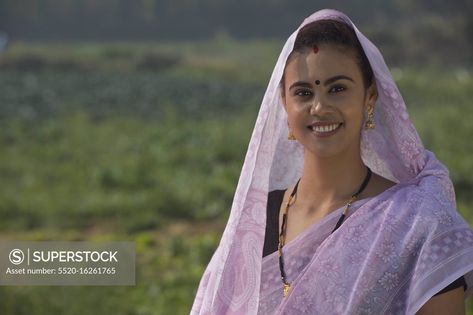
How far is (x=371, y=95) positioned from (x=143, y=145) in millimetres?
5630

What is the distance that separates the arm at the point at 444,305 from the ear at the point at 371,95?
367 mm

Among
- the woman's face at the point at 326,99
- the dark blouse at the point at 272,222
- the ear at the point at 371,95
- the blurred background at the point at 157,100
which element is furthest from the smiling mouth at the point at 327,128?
the blurred background at the point at 157,100

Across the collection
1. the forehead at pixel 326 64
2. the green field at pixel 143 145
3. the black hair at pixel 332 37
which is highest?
the green field at pixel 143 145

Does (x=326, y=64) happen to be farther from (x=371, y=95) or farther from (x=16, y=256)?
(x=16, y=256)

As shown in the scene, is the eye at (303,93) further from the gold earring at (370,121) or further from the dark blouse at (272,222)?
the dark blouse at (272,222)

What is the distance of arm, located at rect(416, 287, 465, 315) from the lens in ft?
3.87

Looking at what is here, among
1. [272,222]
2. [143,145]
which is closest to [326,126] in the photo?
[272,222]

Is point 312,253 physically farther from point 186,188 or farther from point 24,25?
point 24,25

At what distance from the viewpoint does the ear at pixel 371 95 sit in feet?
4.47

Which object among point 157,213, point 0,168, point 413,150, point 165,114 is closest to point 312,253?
point 413,150

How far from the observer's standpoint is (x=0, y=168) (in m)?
6.10

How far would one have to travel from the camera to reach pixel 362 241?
1261 mm

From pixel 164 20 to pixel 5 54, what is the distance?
146cm

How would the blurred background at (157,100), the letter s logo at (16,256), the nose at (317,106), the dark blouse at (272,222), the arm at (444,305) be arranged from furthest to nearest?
1. the blurred background at (157,100)
2. the letter s logo at (16,256)
3. the dark blouse at (272,222)
4. the nose at (317,106)
5. the arm at (444,305)
